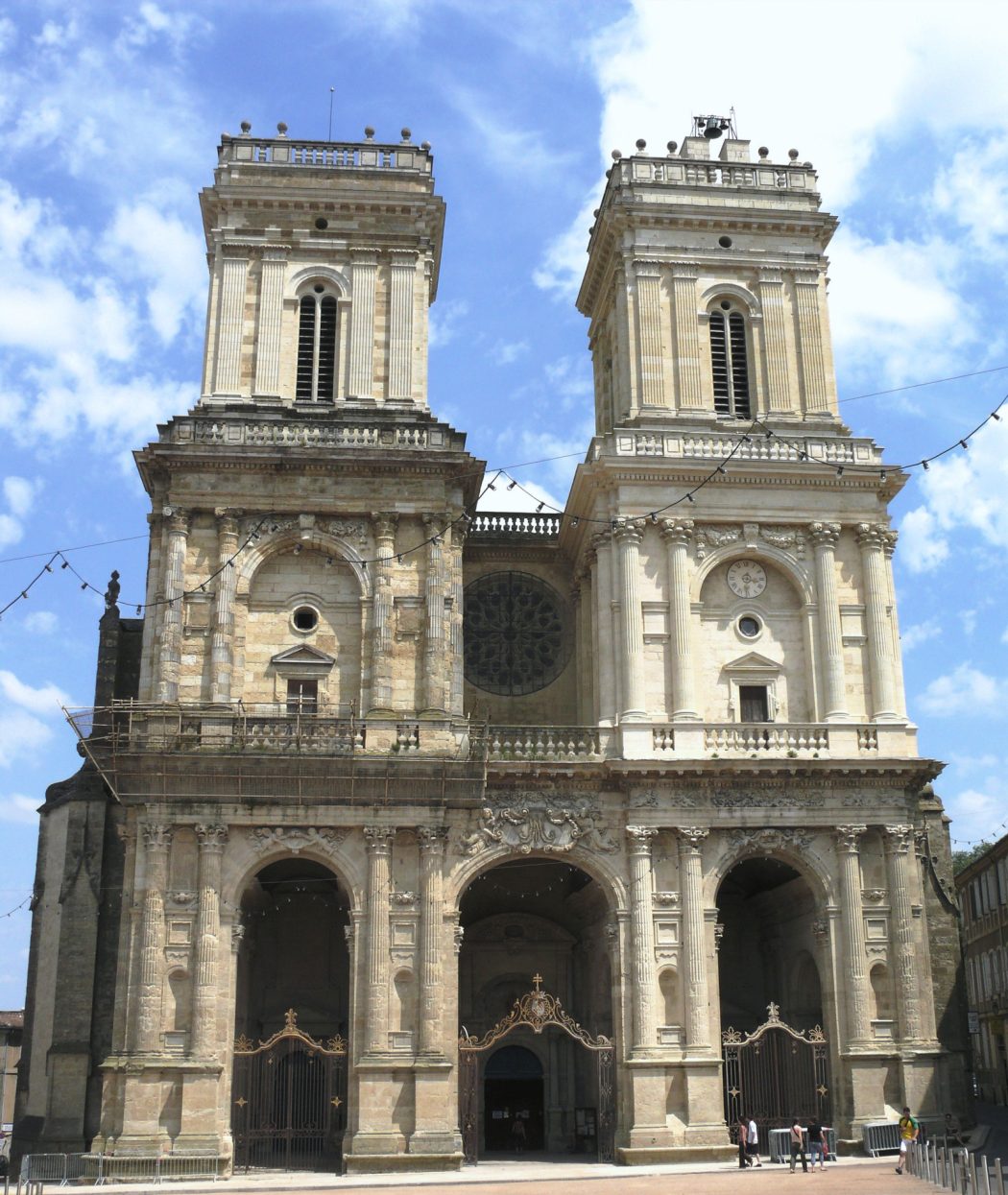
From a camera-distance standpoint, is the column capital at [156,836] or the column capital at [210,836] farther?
the column capital at [210,836]

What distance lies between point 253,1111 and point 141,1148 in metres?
3.56

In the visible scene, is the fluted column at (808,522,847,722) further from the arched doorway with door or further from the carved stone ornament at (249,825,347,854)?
the carved stone ornament at (249,825,347,854)

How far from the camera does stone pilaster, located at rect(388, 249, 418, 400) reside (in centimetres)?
3688

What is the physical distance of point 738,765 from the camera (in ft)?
108

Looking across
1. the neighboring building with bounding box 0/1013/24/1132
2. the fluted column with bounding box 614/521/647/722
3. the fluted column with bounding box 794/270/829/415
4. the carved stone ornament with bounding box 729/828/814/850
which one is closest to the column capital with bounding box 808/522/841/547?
the fluted column with bounding box 794/270/829/415

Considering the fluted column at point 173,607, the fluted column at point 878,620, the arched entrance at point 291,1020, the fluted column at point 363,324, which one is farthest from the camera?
the fluted column at point 363,324

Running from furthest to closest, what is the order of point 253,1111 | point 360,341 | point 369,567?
point 360,341 < point 369,567 < point 253,1111

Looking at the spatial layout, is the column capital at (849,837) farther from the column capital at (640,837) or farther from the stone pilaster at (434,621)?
the stone pilaster at (434,621)

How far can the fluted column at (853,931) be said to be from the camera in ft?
104

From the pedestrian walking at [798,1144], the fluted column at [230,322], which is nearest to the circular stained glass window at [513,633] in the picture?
the fluted column at [230,322]

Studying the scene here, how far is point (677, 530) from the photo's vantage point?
35000mm

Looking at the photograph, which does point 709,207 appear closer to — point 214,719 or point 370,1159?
point 214,719

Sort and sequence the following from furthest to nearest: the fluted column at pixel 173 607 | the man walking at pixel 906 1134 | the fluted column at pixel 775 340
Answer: the fluted column at pixel 775 340 → the fluted column at pixel 173 607 → the man walking at pixel 906 1134

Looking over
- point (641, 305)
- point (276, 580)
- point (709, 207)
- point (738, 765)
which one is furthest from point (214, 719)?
point (709, 207)
